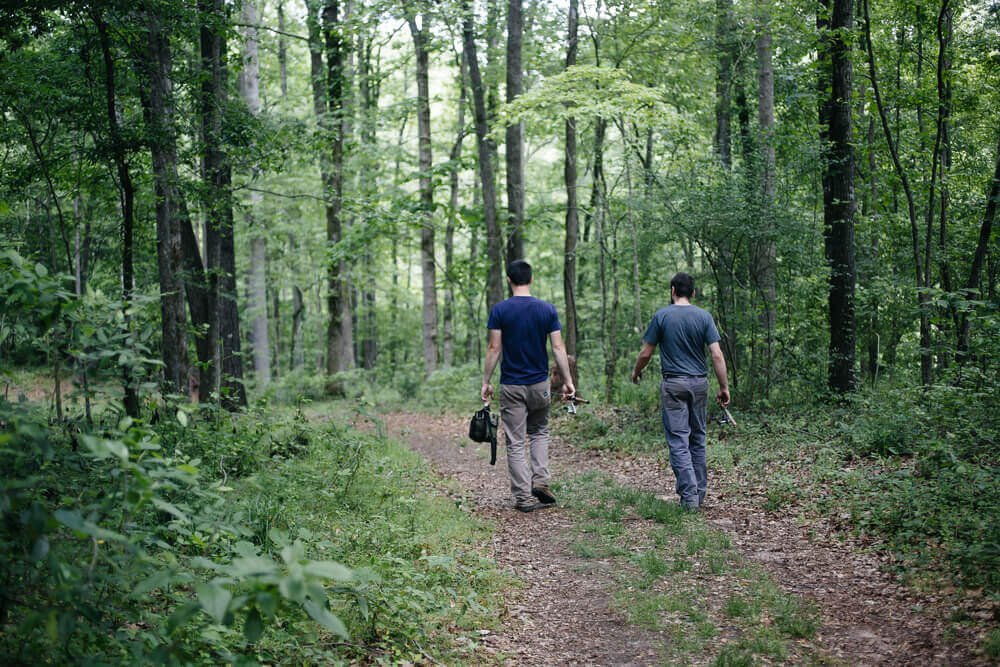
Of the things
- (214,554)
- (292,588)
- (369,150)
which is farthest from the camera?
(369,150)

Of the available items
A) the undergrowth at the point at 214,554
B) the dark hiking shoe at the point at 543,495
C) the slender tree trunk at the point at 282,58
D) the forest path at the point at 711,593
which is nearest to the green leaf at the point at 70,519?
the undergrowth at the point at 214,554

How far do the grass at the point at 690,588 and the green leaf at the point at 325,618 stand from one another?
7.71 feet

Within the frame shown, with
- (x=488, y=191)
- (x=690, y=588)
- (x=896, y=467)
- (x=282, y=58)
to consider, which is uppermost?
(x=282, y=58)

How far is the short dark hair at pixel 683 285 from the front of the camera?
691cm

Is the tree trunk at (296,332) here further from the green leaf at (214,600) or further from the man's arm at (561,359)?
the green leaf at (214,600)

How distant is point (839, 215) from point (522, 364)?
21.1 feet

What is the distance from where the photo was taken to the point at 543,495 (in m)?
7.23

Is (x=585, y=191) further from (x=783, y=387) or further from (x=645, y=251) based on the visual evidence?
(x=783, y=387)

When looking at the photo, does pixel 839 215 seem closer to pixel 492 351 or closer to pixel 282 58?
pixel 492 351

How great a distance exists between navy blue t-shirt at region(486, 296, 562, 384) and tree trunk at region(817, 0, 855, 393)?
18.2ft

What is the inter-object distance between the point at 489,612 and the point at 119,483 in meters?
2.66

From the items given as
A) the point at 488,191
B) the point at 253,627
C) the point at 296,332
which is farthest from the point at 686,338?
the point at 296,332

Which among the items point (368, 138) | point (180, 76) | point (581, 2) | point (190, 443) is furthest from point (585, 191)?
point (190, 443)

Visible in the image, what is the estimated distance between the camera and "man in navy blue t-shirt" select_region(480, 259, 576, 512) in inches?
280
